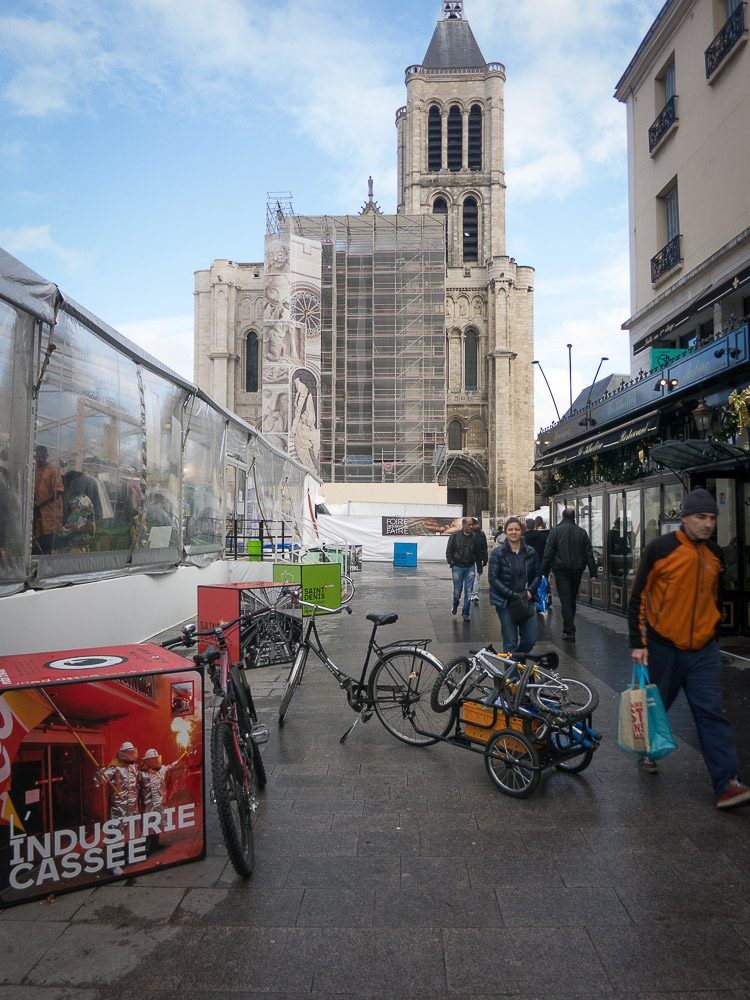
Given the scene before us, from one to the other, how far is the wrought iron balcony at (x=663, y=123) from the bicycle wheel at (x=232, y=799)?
44.0ft

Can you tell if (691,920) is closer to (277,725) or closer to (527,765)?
(527,765)

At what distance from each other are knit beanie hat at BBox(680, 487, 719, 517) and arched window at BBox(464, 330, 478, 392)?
4499 cm

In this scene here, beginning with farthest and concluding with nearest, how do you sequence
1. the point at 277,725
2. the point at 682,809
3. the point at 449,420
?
1. the point at 449,420
2. the point at 277,725
3. the point at 682,809

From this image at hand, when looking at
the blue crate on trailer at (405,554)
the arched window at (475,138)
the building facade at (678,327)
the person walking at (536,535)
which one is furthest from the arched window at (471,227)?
the person walking at (536,535)

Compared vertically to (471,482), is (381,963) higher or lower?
lower

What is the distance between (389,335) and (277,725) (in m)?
38.1

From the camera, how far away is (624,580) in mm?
11016

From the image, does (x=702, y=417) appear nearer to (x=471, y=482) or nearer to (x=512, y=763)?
(x=512, y=763)

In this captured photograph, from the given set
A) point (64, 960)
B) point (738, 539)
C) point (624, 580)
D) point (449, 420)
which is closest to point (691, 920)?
point (64, 960)

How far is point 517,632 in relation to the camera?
691 cm

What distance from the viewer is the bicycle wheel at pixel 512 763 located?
3947 millimetres

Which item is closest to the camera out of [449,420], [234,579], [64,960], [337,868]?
[64,960]

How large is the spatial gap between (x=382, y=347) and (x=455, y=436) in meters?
9.36

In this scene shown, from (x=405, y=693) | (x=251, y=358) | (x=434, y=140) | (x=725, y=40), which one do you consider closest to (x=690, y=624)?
(x=405, y=693)
